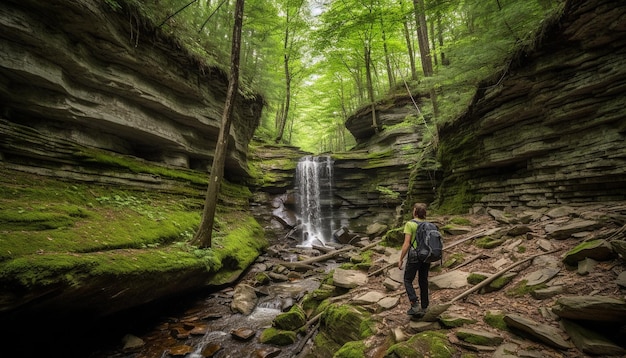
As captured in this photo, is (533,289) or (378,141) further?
(378,141)

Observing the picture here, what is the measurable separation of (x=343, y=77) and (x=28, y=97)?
23566 millimetres

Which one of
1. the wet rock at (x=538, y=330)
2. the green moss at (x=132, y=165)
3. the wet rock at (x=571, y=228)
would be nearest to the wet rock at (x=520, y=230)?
the wet rock at (x=571, y=228)

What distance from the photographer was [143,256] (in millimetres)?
6188

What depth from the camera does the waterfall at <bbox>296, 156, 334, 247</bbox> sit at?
1948 centimetres

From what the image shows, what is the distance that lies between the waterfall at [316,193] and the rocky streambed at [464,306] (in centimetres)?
1040

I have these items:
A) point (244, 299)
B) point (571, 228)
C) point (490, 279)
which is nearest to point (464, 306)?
point (490, 279)

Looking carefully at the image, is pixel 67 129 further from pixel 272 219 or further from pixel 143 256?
pixel 272 219

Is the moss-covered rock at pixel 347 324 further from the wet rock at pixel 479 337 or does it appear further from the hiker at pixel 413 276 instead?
the wet rock at pixel 479 337

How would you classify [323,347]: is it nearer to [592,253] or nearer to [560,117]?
[592,253]

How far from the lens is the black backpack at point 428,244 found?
402cm

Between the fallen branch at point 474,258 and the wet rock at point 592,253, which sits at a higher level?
the wet rock at point 592,253

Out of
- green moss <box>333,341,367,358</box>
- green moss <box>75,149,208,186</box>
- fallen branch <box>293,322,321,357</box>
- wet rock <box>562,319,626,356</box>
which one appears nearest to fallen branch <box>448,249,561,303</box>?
wet rock <box>562,319,626,356</box>

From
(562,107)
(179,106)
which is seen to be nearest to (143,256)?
(179,106)

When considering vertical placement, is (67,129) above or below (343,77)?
below
